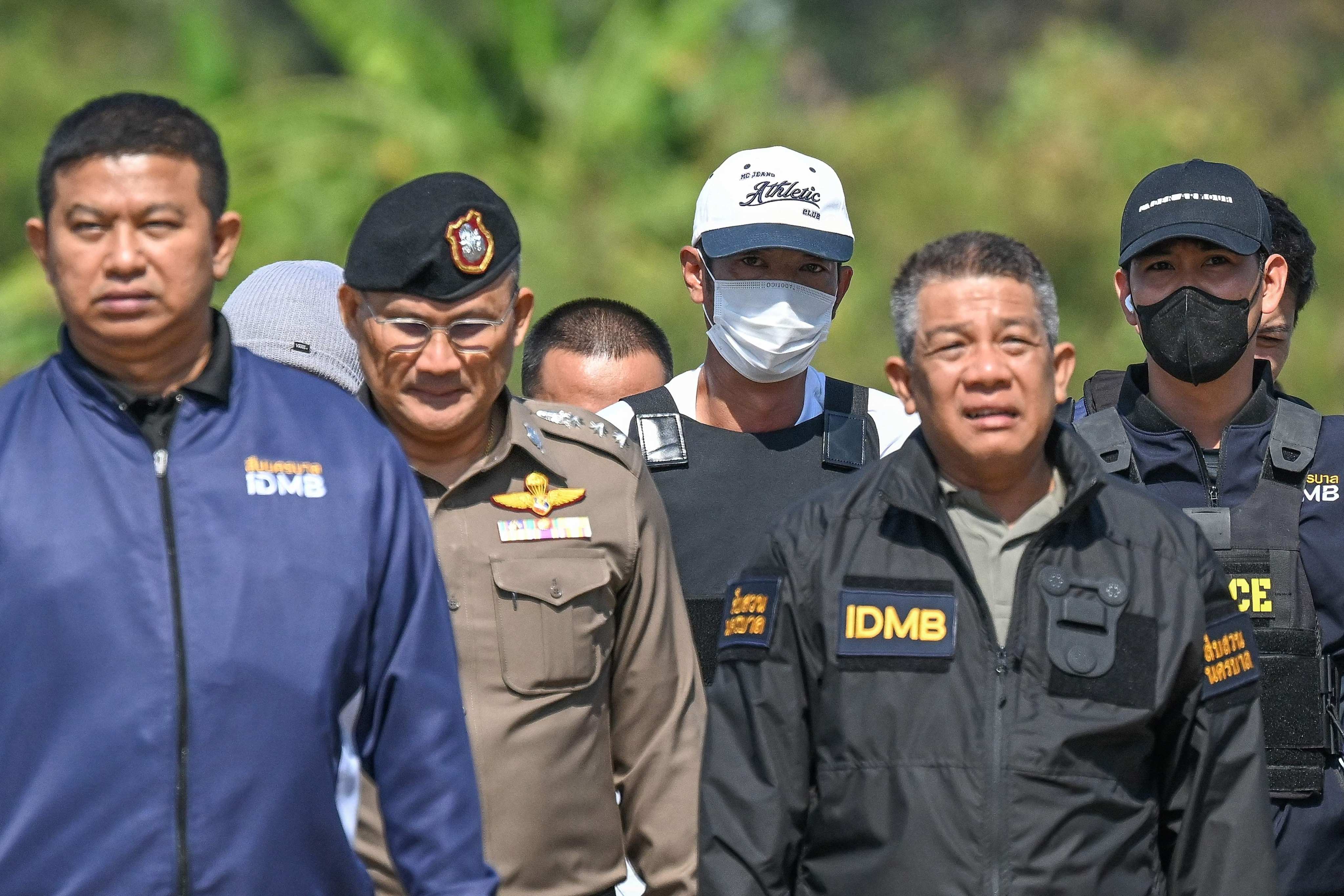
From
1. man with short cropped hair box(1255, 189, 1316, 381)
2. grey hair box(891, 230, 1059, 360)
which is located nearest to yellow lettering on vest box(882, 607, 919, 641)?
grey hair box(891, 230, 1059, 360)

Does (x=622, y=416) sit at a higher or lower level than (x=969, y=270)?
lower

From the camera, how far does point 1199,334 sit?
15.3 ft

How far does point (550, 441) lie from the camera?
4.18m

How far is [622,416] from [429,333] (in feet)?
3.71

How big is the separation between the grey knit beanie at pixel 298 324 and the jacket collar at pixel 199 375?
1.14 m

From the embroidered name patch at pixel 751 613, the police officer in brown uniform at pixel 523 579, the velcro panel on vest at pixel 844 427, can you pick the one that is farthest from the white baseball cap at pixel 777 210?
the embroidered name patch at pixel 751 613

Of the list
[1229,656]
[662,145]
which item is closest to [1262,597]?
[1229,656]

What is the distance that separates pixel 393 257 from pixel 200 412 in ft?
2.82

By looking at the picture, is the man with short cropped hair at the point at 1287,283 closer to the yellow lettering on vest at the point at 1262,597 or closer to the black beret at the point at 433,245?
the yellow lettering on vest at the point at 1262,597

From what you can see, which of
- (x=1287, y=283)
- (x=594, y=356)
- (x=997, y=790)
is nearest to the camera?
(x=997, y=790)

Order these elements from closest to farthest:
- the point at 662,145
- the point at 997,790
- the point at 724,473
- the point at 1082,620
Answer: the point at 997,790, the point at 1082,620, the point at 724,473, the point at 662,145

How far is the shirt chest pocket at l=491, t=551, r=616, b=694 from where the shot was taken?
153 inches

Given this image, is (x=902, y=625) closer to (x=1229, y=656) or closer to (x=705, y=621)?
(x=1229, y=656)

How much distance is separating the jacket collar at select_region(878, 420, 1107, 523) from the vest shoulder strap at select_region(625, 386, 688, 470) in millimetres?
1132
